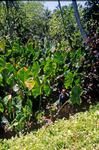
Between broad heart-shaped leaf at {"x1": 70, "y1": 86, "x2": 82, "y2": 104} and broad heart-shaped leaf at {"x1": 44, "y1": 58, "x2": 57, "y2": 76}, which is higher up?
broad heart-shaped leaf at {"x1": 44, "y1": 58, "x2": 57, "y2": 76}

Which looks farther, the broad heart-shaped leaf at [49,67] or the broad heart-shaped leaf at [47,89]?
the broad heart-shaped leaf at [49,67]

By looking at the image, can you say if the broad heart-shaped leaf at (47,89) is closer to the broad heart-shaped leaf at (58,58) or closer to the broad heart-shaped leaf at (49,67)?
the broad heart-shaped leaf at (49,67)

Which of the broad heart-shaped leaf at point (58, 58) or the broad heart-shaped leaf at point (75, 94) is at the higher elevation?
the broad heart-shaped leaf at point (58, 58)

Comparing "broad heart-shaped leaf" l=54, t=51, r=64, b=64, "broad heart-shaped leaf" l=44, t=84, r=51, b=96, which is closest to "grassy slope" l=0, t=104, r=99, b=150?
"broad heart-shaped leaf" l=44, t=84, r=51, b=96

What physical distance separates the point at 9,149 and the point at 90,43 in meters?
3.55

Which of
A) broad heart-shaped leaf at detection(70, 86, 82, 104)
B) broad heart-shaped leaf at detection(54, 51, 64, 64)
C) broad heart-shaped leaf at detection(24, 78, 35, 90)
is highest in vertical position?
broad heart-shaped leaf at detection(54, 51, 64, 64)

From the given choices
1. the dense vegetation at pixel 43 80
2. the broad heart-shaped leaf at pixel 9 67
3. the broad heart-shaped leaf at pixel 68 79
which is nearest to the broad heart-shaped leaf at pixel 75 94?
the dense vegetation at pixel 43 80

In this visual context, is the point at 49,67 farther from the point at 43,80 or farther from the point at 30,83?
the point at 30,83

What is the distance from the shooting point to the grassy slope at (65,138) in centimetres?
519

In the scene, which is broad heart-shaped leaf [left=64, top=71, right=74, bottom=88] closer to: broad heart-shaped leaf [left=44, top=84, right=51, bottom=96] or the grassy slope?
broad heart-shaped leaf [left=44, top=84, right=51, bottom=96]

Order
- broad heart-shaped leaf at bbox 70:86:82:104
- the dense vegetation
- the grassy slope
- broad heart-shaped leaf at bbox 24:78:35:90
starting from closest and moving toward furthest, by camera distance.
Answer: the grassy slope → broad heart-shaped leaf at bbox 24:78:35:90 → the dense vegetation → broad heart-shaped leaf at bbox 70:86:82:104

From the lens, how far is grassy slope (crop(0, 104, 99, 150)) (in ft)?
17.0

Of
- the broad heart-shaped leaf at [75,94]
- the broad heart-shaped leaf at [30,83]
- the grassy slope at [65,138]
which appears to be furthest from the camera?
the broad heart-shaped leaf at [75,94]

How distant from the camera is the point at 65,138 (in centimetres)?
545
